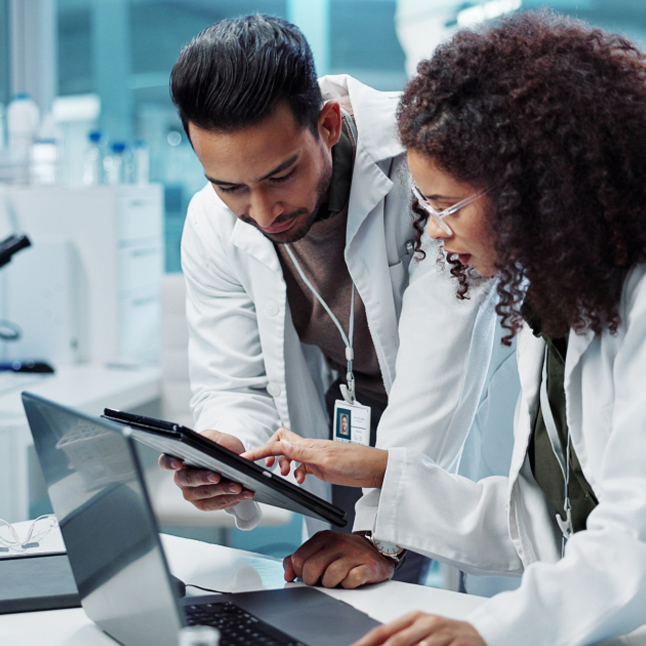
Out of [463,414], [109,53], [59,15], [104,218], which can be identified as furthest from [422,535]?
[59,15]

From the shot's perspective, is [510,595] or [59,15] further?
[59,15]

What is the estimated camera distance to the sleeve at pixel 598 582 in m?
0.74

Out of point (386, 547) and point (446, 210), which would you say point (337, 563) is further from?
point (446, 210)

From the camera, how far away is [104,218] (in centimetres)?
260

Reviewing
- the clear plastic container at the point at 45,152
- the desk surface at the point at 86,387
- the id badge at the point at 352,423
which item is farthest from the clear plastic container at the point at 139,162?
the id badge at the point at 352,423

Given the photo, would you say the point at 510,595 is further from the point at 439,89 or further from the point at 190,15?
the point at 190,15

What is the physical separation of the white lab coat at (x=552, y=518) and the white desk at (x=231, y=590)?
0.09 m

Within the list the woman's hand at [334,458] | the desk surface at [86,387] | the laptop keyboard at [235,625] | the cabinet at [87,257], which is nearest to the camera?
the laptop keyboard at [235,625]

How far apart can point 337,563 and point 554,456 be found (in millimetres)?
300

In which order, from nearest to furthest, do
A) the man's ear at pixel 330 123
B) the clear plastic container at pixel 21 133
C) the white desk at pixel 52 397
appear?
the man's ear at pixel 330 123, the white desk at pixel 52 397, the clear plastic container at pixel 21 133

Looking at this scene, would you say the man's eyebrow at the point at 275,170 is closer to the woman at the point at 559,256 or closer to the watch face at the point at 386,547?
the woman at the point at 559,256

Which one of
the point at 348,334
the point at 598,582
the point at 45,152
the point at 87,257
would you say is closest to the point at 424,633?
the point at 598,582

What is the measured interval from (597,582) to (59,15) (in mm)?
3410

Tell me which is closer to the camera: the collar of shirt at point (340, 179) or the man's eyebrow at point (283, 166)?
the man's eyebrow at point (283, 166)
